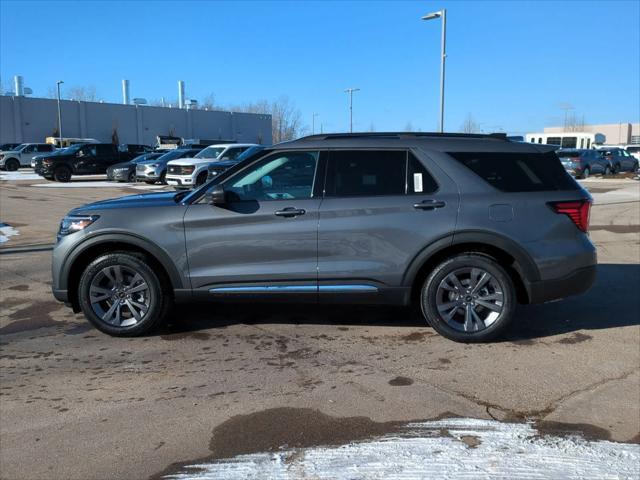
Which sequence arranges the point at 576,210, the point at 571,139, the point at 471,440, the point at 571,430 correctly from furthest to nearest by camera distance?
1. the point at 571,139
2. the point at 576,210
3. the point at 571,430
4. the point at 471,440

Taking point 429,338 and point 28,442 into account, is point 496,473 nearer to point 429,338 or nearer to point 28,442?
point 429,338

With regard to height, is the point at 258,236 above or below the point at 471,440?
above

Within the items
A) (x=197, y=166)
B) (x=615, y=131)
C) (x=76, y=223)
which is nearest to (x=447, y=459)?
(x=76, y=223)

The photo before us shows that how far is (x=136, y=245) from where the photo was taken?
5199 millimetres

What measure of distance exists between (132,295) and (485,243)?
3208mm

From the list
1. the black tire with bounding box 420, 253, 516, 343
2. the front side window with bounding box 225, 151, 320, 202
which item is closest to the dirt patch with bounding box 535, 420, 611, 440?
the black tire with bounding box 420, 253, 516, 343

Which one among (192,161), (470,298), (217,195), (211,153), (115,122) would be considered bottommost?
(470,298)

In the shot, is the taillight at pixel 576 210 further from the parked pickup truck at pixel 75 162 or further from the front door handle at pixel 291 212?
the parked pickup truck at pixel 75 162

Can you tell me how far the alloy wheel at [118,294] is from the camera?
5262 mm

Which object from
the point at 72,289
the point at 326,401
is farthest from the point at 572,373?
the point at 72,289

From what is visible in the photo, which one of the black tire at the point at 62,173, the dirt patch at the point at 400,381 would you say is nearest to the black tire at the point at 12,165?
the black tire at the point at 62,173

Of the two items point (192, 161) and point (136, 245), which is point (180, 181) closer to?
point (192, 161)

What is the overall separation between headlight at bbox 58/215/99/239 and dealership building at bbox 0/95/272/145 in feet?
220

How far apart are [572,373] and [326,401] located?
2024mm
